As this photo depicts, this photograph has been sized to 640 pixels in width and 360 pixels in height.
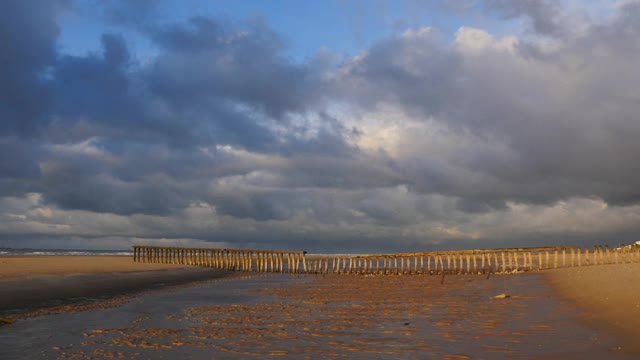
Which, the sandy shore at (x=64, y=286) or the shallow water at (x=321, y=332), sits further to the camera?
the sandy shore at (x=64, y=286)

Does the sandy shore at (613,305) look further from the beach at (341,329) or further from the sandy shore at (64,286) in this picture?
the sandy shore at (64,286)

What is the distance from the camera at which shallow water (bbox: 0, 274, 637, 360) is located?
10.9 metres

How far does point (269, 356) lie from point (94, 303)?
14.0 m

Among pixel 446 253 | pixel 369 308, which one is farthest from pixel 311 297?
pixel 446 253

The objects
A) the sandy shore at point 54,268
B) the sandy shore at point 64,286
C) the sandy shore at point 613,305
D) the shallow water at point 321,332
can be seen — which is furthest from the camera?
the sandy shore at point 54,268

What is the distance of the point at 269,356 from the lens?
1078 centimetres

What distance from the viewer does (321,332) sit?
13773mm

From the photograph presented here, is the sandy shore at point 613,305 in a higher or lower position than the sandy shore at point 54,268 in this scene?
higher

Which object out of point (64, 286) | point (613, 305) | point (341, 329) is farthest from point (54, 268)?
point (613, 305)

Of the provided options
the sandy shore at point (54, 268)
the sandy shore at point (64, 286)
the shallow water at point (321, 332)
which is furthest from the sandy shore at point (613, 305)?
the sandy shore at point (54, 268)

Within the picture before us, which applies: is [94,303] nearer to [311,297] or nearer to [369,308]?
[311,297]

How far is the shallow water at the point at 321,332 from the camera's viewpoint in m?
10.9

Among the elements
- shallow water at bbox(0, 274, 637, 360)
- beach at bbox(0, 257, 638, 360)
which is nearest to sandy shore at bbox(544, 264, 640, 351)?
beach at bbox(0, 257, 638, 360)

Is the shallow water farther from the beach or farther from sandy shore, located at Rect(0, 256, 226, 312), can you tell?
sandy shore, located at Rect(0, 256, 226, 312)
